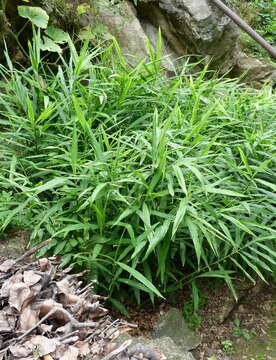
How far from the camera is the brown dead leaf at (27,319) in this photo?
3.58 ft

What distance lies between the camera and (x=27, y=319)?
3.61 ft

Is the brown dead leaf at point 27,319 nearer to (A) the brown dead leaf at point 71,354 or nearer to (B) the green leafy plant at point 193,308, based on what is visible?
(A) the brown dead leaf at point 71,354

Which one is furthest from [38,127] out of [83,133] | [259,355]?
[259,355]

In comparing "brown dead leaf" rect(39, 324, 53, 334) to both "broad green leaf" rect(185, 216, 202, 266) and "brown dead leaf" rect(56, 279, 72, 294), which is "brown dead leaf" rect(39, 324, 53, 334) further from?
"broad green leaf" rect(185, 216, 202, 266)

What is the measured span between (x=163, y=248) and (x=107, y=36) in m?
2.25

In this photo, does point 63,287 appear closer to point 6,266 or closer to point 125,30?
point 6,266

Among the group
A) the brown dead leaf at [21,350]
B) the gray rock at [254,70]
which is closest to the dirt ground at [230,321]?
the brown dead leaf at [21,350]

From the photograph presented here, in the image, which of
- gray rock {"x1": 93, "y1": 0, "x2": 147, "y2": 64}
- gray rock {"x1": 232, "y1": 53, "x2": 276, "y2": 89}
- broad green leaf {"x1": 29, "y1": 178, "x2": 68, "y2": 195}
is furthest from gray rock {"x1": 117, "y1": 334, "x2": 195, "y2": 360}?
gray rock {"x1": 232, "y1": 53, "x2": 276, "y2": 89}

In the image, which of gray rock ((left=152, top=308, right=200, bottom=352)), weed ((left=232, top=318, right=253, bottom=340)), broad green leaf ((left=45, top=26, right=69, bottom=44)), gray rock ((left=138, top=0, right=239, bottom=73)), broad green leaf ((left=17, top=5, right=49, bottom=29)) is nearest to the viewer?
gray rock ((left=152, top=308, right=200, bottom=352))

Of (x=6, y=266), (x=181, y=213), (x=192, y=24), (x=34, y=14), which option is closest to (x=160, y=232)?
(x=181, y=213)

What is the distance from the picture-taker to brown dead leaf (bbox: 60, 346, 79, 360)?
104 cm

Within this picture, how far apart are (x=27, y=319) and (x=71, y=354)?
0.15m

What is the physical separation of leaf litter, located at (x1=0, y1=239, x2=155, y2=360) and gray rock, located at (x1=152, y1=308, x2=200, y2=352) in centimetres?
87

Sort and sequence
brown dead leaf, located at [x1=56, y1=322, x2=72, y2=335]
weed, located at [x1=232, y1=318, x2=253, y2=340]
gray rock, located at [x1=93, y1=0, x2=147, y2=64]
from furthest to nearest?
gray rock, located at [x1=93, y1=0, x2=147, y2=64]
weed, located at [x1=232, y1=318, x2=253, y2=340]
brown dead leaf, located at [x1=56, y1=322, x2=72, y2=335]
